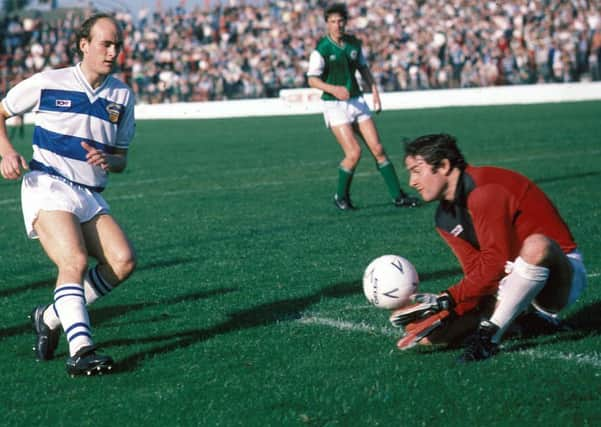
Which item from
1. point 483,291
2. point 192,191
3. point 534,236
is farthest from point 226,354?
point 192,191

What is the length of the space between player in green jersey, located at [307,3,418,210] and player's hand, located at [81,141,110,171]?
6.19m

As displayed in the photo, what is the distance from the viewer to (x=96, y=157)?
5020 millimetres

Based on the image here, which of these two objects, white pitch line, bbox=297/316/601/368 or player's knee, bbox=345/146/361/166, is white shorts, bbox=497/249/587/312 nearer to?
white pitch line, bbox=297/316/601/368

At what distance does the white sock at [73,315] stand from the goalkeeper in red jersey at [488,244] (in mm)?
1499

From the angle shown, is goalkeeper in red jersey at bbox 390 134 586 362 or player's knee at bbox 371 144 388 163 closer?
goalkeeper in red jersey at bbox 390 134 586 362

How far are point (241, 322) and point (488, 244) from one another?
1.85 metres

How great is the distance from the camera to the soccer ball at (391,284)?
535 cm


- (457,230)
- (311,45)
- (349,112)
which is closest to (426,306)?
(457,230)

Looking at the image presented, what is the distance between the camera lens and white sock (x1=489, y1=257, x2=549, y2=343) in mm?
4617

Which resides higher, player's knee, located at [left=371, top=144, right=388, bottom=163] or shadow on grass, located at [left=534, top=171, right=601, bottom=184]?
player's knee, located at [left=371, top=144, right=388, bottom=163]

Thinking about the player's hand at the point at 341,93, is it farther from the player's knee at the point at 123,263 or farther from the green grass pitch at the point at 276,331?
the player's knee at the point at 123,263

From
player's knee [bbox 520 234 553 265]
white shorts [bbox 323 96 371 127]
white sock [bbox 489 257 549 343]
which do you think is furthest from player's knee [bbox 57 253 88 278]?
white shorts [bbox 323 96 371 127]

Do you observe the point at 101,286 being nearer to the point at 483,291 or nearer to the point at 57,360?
the point at 57,360

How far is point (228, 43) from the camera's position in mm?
43594
